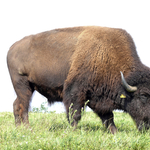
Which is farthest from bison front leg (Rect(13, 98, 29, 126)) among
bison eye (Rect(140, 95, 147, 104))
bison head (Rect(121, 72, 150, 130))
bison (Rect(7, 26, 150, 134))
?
bison eye (Rect(140, 95, 147, 104))

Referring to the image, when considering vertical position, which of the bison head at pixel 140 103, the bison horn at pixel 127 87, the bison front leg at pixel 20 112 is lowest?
the bison front leg at pixel 20 112

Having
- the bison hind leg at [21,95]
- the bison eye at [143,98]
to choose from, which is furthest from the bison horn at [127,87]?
the bison hind leg at [21,95]

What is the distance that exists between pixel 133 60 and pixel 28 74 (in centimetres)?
281

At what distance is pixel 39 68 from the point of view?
592 cm

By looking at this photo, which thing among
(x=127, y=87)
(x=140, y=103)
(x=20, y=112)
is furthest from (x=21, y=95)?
(x=140, y=103)

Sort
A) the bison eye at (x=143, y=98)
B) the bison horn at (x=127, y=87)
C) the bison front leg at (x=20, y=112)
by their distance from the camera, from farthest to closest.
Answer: the bison front leg at (x=20, y=112) → the bison eye at (x=143, y=98) → the bison horn at (x=127, y=87)

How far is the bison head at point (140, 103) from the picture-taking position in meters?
5.00

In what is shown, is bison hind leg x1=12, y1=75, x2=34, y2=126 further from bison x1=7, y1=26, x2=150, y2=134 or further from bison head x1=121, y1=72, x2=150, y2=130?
bison head x1=121, y1=72, x2=150, y2=130

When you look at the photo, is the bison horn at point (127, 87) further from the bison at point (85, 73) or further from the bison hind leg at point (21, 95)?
the bison hind leg at point (21, 95)

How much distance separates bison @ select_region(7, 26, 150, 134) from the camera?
202 inches

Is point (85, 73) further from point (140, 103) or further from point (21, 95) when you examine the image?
point (21, 95)

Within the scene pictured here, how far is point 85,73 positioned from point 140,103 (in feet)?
4.73

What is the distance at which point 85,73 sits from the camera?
17.2 feet

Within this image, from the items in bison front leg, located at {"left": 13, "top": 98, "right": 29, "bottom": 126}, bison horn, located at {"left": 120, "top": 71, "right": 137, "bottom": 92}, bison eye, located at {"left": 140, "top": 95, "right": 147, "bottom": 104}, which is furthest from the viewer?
bison front leg, located at {"left": 13, "top": 98, "right": 29, "bottom": 126}
